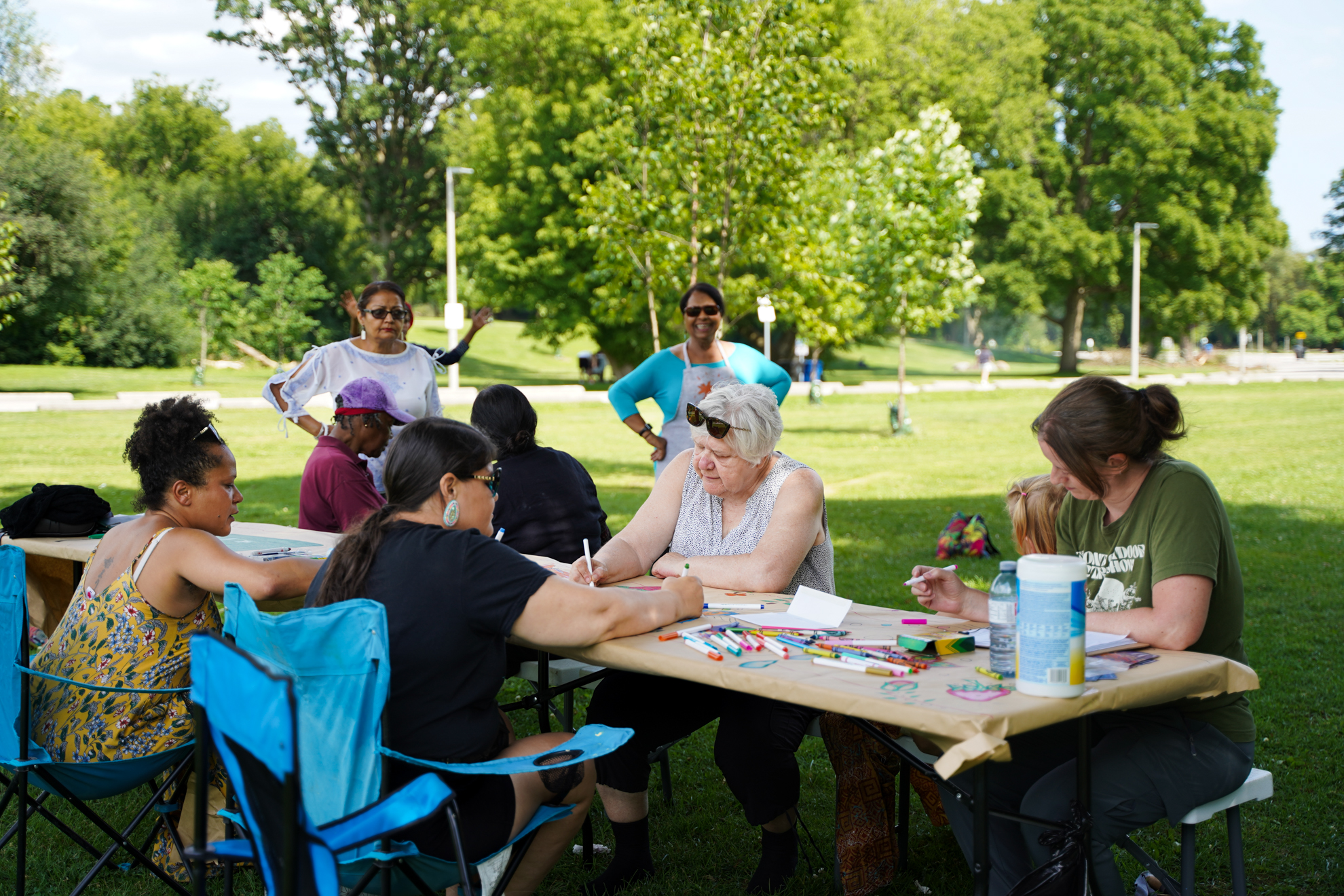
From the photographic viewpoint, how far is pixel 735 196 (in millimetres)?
14031

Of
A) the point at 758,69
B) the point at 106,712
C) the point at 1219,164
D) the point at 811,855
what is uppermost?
the point at 1219,164

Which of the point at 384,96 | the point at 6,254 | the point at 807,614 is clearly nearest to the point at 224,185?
the point at 384,96

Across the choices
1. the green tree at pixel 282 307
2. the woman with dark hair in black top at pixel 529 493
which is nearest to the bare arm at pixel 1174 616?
the woman with dark hair in black top at pixel 529 493

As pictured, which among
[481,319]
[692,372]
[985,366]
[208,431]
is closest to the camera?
[208,431]

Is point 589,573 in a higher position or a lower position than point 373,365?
lower

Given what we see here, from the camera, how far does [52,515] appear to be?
4539 mm

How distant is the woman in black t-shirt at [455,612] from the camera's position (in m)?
2.41

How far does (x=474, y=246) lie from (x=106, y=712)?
31181 mm

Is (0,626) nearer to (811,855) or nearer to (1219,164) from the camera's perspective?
(811,855)

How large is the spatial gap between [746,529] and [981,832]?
1507 millimetres

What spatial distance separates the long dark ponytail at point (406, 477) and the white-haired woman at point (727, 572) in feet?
3.10

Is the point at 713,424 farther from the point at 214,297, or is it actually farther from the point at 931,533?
the point at 214,297

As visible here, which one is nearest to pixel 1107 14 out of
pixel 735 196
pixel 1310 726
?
pixel 735 196

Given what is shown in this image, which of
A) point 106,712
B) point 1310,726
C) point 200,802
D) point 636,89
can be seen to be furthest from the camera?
point 636,89
